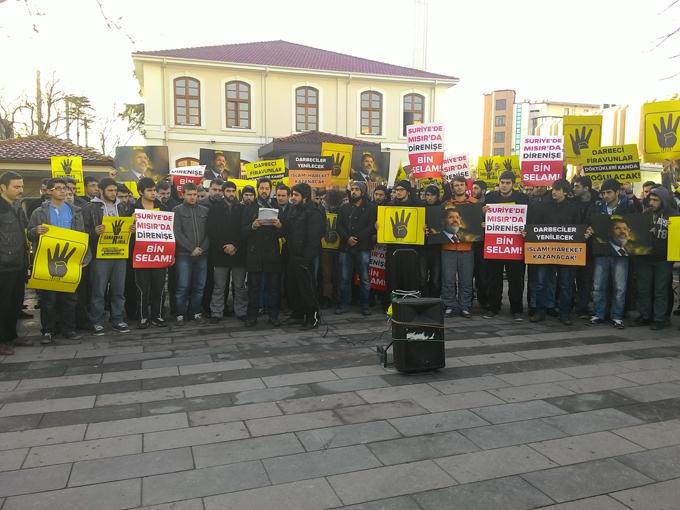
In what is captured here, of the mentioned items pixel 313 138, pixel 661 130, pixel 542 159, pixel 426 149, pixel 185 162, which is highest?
pixel 313 138

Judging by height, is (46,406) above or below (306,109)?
below

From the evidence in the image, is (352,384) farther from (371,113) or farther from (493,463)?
(371,113)

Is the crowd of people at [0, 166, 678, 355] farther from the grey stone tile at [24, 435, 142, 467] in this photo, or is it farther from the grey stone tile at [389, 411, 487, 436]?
the grey stone tile at [24, 435, 142, 467]

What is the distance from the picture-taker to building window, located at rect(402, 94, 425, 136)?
32.6 metres

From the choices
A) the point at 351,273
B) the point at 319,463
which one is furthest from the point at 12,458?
the point at 351,273

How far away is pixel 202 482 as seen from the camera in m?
3.32

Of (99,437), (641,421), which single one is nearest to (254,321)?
(99,437)

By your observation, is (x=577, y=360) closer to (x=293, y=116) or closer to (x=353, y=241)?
(x=353, y=241)

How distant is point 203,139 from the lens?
29.2m

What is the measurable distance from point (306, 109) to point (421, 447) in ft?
95.0

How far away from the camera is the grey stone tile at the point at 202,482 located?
3.17 m

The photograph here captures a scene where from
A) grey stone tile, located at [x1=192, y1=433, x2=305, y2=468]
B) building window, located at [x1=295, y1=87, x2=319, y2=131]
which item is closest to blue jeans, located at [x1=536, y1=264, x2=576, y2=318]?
grey stone tile, located at [x1=192, y1=433, x2=305, y2=468]

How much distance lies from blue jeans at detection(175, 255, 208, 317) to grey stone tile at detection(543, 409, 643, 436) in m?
5.34

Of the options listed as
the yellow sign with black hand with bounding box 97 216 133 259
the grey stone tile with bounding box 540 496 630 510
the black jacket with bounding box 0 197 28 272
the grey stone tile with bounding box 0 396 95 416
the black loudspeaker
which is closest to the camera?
the grey stone tile with bounding box 540 496 630 510
